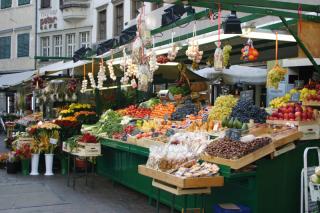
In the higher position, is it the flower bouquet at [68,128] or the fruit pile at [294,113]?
the fruit pile at [294,113]

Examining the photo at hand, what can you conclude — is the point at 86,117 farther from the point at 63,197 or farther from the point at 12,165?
the point at 63,197

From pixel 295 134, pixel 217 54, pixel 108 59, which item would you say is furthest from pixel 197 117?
pixel 108 59

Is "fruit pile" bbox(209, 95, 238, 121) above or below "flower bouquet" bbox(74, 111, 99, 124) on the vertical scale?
above

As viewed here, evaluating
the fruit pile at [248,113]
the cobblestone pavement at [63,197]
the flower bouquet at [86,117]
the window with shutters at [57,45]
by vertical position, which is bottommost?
the cobblestone pavement at [63,197]

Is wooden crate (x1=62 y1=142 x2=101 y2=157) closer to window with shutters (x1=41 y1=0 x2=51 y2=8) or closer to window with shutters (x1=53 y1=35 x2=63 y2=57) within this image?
window with shutters (x1=53 y1=35 x2=63 y2=57)

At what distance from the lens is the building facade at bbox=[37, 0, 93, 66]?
1177 inches

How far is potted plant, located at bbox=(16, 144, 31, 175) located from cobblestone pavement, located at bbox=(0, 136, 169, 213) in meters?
0.60

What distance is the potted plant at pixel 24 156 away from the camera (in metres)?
11.5

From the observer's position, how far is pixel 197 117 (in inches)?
358

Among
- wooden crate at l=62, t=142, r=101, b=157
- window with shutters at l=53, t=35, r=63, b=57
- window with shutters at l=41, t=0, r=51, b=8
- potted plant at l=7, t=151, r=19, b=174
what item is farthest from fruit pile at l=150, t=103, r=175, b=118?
window with shutters at l=41, t=0, r=51, b=8

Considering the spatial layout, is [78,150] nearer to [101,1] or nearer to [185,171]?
[185,171]

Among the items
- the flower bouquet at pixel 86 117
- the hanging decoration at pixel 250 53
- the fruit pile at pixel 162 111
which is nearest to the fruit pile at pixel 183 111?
the fruit pile at pixel 162 111

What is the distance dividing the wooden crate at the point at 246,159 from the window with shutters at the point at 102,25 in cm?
2317

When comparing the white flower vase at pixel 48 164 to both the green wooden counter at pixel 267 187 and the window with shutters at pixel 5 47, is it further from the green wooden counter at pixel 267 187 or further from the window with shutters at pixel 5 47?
the window with shutters at pixel 5 47
